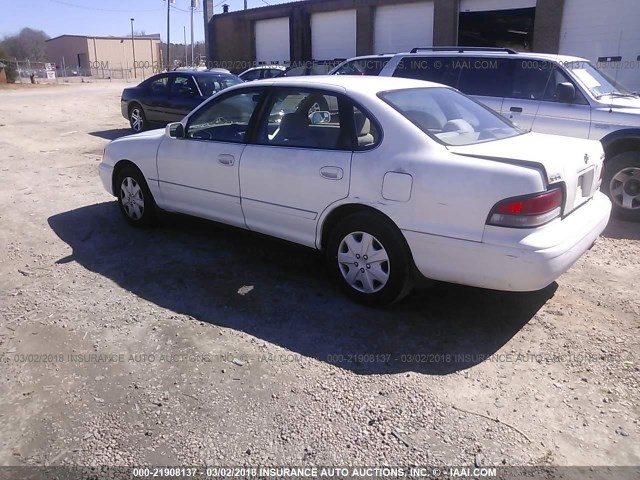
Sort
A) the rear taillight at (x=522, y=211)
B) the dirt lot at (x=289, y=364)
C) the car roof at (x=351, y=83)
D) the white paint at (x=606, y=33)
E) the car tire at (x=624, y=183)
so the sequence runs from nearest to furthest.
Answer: the dirt lot at (x=289, y=364) < the rear taillight at (x=522, y=211) < the car roof at (x=351, y=83) < the car tire at (x=624, y=183) < the white paint at (x=606, y=33)

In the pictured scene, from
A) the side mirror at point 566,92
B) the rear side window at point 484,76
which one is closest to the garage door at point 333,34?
the rear side window at point 484,76

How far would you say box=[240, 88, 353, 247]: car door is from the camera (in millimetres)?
4211

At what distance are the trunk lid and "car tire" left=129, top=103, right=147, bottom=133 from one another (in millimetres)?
10733

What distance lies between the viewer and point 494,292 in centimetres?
452

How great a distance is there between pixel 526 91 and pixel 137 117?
9.37 m

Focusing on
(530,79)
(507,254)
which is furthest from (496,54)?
(507,254)

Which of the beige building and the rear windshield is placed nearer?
the rear windshield

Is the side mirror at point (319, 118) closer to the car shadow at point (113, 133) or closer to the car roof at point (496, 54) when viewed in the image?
the car roof at point (496, 54)

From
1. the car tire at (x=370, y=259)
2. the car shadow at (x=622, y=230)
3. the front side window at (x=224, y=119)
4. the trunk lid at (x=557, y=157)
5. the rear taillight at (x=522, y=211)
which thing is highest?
the front side window at (x=224, y=119)

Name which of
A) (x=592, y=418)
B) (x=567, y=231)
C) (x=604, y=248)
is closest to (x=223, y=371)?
(x=592, y=418)

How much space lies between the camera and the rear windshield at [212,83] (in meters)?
12.1

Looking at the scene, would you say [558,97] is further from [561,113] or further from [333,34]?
[333,34]

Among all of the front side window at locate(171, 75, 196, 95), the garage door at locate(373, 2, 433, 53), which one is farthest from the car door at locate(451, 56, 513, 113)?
the garage door at locate(373, 2, 433, 53)

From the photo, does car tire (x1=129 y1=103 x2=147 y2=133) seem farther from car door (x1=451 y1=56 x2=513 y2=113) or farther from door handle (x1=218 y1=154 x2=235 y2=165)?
door handle (x1=218 y1=154 x2=235 y2=165)
